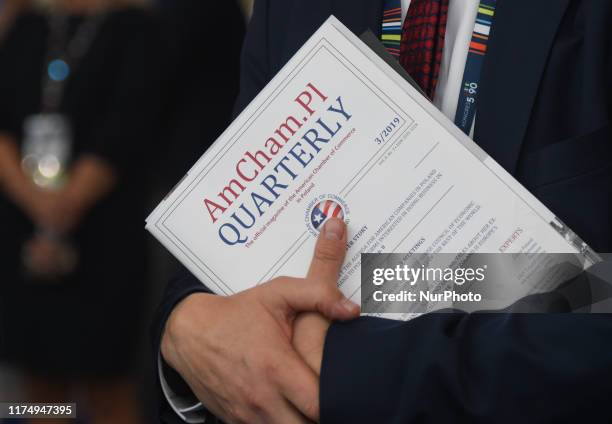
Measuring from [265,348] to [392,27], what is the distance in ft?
1.38

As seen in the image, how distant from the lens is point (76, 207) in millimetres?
2305

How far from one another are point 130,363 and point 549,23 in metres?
1.94

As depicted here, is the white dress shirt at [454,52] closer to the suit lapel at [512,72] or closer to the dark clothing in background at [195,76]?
the suit lapel at [512,72]

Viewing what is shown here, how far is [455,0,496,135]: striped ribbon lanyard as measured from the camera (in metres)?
0.84

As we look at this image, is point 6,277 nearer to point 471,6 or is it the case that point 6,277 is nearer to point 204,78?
point 204,78

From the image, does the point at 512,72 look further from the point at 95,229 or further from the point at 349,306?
the point at 95,229

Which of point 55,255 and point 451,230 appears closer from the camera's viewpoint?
point 451,230

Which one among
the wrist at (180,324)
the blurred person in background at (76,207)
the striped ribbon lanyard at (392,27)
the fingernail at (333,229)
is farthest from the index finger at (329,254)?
the blurred person in background at (76,207)

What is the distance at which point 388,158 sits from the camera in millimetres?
812

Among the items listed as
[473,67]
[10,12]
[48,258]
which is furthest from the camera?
[10,12]

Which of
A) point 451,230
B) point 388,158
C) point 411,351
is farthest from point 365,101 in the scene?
point 411,351

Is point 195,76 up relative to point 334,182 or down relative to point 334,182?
up

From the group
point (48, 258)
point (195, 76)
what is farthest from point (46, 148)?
point (195, 76)

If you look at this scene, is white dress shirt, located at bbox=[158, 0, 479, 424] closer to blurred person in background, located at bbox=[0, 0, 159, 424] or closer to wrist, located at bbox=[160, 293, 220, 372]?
wrist, located at bbox=[160, 293, 220, 372]
